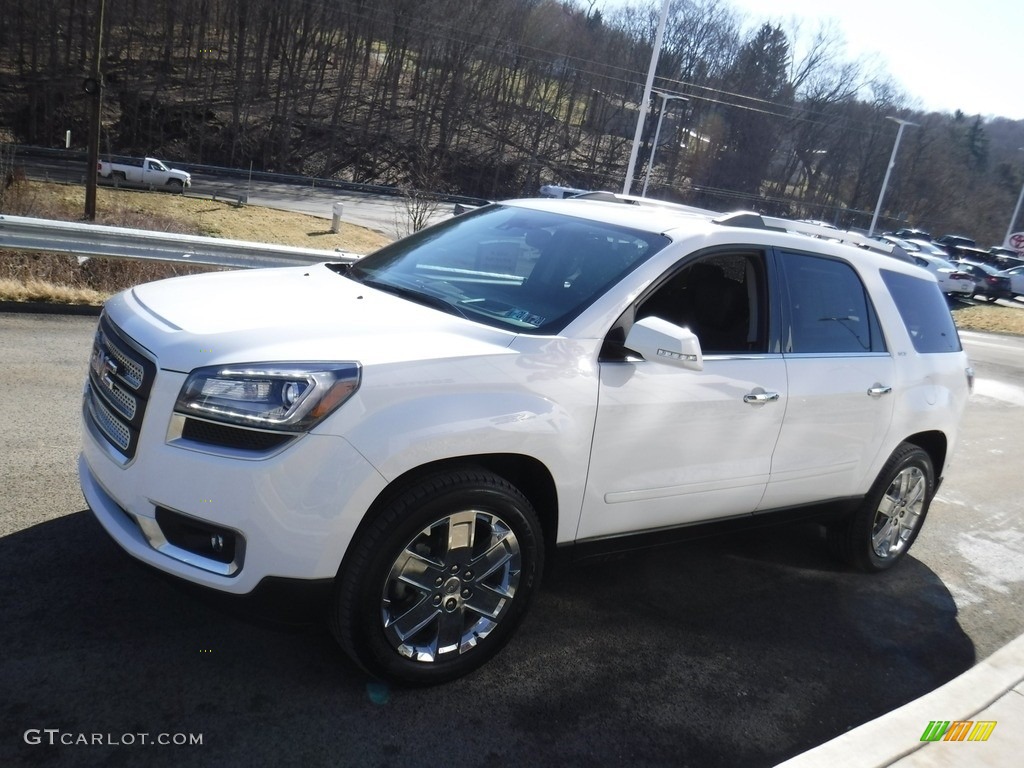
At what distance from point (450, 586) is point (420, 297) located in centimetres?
128

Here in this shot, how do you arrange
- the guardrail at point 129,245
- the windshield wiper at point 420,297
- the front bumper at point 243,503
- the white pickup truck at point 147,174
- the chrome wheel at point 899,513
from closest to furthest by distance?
the front bumper at point 243,503 < the windshield wiper at point 420,297 < the chrome wheel at point 899,513 < the guardrail at point 129,245 < the white pickup truck at point 147,174

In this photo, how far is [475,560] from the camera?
3.15 metres

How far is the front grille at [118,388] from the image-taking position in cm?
288

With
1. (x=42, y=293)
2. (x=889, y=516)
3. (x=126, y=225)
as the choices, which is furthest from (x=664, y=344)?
(x=126, y=225)

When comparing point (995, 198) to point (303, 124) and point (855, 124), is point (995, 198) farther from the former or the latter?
point (303, 124)

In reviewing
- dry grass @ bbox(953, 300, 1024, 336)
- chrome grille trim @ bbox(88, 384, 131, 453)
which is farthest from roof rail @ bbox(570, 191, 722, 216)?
dry grass @ bbox(953, 300, 1024, 336)

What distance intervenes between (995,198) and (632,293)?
10027 cm

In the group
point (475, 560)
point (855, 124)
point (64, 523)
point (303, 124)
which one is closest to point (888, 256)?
point (475, 560)

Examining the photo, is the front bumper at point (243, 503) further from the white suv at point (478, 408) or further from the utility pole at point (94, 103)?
the utility pole at point (94, 103)

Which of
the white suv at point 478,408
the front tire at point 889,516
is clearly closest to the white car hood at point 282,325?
the white suv at point 478,408

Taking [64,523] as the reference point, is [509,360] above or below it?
above

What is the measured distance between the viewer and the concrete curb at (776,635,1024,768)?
299 centimetres

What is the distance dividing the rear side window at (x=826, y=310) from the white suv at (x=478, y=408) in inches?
0.7

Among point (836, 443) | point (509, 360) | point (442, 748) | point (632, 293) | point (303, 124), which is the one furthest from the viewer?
point (303, 124)
